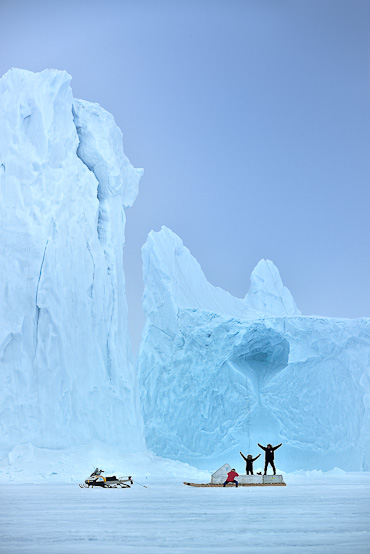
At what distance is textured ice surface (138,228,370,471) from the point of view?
23562mm

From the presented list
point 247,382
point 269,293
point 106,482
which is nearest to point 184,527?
point 106,482

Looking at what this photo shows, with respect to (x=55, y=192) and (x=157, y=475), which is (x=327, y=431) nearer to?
(x=157, y=475)

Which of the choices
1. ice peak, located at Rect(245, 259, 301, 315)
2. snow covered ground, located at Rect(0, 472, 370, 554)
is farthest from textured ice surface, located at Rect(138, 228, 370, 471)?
snow covered ground, located at Rect(0, 472, 370, 554)

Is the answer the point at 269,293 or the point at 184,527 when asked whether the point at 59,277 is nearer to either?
the point at 184,527

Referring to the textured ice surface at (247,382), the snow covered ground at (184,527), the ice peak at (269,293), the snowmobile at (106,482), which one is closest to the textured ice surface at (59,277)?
the snowmobile at (106,482)

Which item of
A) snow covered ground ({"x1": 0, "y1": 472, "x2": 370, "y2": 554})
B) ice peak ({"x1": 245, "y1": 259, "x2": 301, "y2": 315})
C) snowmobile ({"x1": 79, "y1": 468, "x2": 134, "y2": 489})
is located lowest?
snow covered ground ({"x1": 0, "y1": 472, "x2": 370, "y2": 554})

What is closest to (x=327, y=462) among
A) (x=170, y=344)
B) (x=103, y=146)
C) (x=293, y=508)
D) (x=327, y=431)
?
(x=327, y=431)

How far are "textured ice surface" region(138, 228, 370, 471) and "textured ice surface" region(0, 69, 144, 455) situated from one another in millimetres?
4622

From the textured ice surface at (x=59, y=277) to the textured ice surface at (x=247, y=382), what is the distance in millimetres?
4622

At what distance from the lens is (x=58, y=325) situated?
17328 mm

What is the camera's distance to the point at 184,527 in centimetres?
555

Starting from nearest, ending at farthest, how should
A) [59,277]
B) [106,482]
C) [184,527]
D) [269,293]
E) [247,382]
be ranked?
[184,527] < [106,482] < [59,277] < [247,382] < [269,293]

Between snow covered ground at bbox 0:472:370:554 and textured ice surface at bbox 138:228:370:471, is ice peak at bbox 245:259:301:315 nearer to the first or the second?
textured ice surface at bbox 138:228:370:471

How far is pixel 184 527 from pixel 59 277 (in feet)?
41.5
